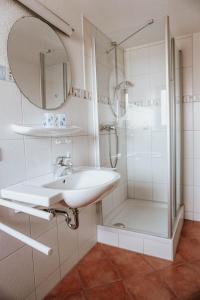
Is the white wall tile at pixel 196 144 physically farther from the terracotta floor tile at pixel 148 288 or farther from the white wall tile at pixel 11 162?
the white wall tile at pixel 11 162

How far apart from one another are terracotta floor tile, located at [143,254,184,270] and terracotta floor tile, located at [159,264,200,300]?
5 centimetres

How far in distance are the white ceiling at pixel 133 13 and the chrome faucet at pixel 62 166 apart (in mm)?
1289

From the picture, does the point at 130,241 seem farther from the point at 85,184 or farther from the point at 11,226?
the point at 11,226

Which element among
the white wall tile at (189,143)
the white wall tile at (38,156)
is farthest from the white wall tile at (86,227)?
the white wall tile at (189,143)

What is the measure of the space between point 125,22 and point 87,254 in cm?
223

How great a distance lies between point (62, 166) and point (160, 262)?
1153 millimetres

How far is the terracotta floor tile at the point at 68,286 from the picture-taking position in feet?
4.84

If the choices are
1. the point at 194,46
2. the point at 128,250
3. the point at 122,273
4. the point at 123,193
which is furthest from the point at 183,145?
the point at 122,273

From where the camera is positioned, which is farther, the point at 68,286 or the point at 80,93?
the point at 80,93

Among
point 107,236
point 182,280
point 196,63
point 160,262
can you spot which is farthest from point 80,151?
point 196,63

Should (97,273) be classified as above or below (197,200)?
below

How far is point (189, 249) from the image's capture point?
1913 millimetres

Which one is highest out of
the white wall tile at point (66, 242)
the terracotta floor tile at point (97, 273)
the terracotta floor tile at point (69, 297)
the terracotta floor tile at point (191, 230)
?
the white wall tile at point (66, 242)

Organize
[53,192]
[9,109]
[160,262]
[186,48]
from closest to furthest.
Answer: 1. [53,192]
2. [9,109]
3. [160,262]
4. [186,48]
